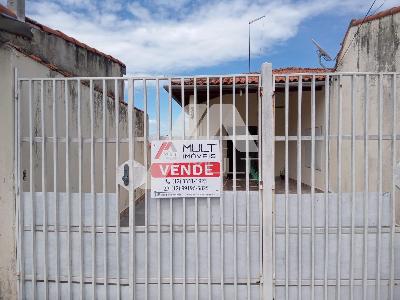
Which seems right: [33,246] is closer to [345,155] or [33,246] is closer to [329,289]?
[329,289]

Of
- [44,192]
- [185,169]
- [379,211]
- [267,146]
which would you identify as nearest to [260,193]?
[267,146]

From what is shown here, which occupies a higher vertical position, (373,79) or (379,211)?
(373,79)

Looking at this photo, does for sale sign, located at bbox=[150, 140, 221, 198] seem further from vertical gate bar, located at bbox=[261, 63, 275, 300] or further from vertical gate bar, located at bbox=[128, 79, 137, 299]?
vertical gate bar, located at bbox=[261, 63, 275, 300]

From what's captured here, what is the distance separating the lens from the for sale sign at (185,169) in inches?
148

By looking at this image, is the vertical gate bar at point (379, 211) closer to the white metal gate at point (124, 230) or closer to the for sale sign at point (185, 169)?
the white metal gate at point (124, 230)

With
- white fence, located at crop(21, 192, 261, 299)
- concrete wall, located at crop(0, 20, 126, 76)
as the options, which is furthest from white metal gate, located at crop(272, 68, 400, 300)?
concrete wall, located at crop(0, 20, 126, 76)

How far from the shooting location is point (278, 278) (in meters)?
3.79

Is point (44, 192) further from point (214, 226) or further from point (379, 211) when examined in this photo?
point (379, 211)

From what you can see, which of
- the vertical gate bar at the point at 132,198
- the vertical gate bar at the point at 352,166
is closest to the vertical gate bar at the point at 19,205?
the vertical gate bar at the point at 132,198

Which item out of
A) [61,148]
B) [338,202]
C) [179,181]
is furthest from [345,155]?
[61,148]

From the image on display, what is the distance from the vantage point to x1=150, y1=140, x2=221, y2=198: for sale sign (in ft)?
12.3

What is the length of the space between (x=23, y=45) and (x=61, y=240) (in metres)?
3.18

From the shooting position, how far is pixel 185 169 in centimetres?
378

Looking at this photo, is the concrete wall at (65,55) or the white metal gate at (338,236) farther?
the concrete wall at (65,55)
